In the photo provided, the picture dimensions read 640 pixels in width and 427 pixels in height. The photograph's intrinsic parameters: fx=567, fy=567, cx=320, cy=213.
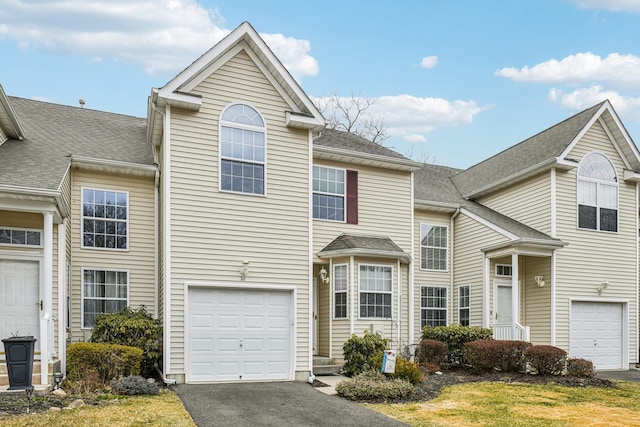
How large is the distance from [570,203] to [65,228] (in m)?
14.4

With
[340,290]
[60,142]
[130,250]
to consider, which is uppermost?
[60,142]

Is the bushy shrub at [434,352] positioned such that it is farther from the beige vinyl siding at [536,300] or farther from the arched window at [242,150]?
the arched window at [242,150]

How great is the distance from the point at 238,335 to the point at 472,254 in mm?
8795

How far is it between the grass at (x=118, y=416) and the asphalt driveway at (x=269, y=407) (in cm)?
34

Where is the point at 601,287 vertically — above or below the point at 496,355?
above

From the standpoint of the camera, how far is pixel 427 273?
731 inches

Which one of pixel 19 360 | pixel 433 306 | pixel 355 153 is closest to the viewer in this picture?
pixel 19 360

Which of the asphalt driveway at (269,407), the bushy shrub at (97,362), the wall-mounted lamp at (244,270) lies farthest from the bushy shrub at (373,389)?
the bushy shrub at (97,362)

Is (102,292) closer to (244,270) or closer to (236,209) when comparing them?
(244,270)

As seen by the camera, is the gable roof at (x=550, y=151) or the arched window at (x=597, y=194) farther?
the arched window at (x=597, y=194)

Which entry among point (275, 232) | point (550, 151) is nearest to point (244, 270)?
point (275, 232)

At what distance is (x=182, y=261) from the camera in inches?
488

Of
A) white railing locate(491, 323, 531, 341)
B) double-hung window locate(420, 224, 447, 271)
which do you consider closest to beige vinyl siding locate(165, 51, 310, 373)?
double-hung window locate(420, 224, 447, 271)

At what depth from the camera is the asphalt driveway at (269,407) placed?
9.20m
